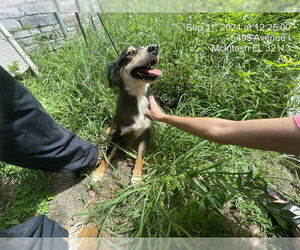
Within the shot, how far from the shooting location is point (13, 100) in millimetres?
1262

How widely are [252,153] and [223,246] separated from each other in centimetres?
101

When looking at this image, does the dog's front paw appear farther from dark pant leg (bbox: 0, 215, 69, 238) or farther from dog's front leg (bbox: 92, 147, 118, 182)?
dark pant leg (bbox: 0, 215, 69, 238)

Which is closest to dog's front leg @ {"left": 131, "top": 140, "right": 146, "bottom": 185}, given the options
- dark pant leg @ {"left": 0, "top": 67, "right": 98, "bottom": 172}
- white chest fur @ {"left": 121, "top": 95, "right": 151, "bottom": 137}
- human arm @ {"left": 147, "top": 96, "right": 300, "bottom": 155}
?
white chest fur @ {"left": 121, "top": 95, "right": 151, "bottom": 137}

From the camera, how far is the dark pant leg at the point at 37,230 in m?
1.09

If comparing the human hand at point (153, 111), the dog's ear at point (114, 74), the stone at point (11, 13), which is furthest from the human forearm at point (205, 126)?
the stone at point (11, 13)

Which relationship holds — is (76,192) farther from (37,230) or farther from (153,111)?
(153,111)

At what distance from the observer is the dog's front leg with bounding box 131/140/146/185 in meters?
1.79

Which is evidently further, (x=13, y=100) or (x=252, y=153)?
(x=252, y=153)

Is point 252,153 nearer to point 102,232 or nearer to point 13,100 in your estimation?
point 102,232

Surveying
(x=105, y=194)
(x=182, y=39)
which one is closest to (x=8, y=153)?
(x=105, y=194)

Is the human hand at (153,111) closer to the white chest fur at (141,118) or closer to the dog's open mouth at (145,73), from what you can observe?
the white chest fur at (141,118)

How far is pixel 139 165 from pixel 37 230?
3.06 ft

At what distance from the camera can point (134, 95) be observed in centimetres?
190

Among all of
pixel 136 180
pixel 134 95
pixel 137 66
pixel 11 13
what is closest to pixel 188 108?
pixel 134 95
